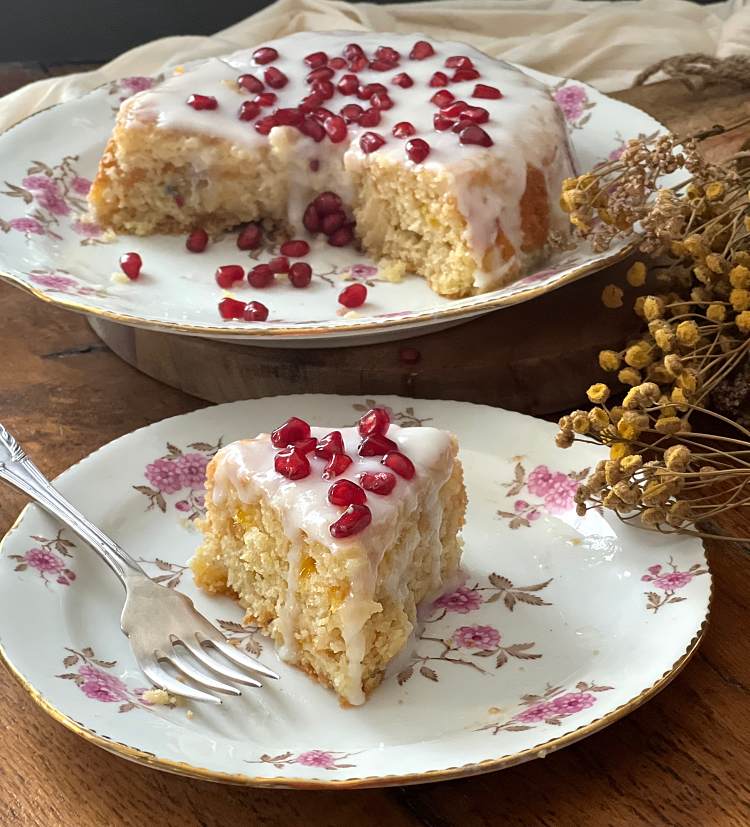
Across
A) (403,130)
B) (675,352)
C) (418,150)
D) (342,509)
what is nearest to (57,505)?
(342,509)

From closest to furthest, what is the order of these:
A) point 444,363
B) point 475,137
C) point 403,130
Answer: point 444,363, point 475,137, point 403,130

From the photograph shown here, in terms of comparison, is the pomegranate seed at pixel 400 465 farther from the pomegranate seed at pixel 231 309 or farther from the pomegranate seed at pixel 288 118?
the pomegranate seed at pixel 288 118

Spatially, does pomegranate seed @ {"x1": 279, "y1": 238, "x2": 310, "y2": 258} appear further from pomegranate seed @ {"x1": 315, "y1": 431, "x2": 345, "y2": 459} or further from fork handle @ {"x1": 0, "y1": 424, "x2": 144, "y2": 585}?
pomegranate seed @ {"x1": 315, "y1": 431, "x2": 345, "y2": 459}

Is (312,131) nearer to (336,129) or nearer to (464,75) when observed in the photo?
(336,129)

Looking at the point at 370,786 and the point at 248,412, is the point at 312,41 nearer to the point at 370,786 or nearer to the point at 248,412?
the point at 248,412

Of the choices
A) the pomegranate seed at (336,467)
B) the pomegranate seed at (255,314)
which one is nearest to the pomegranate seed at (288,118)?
the pomegranate seed at (255,314)
